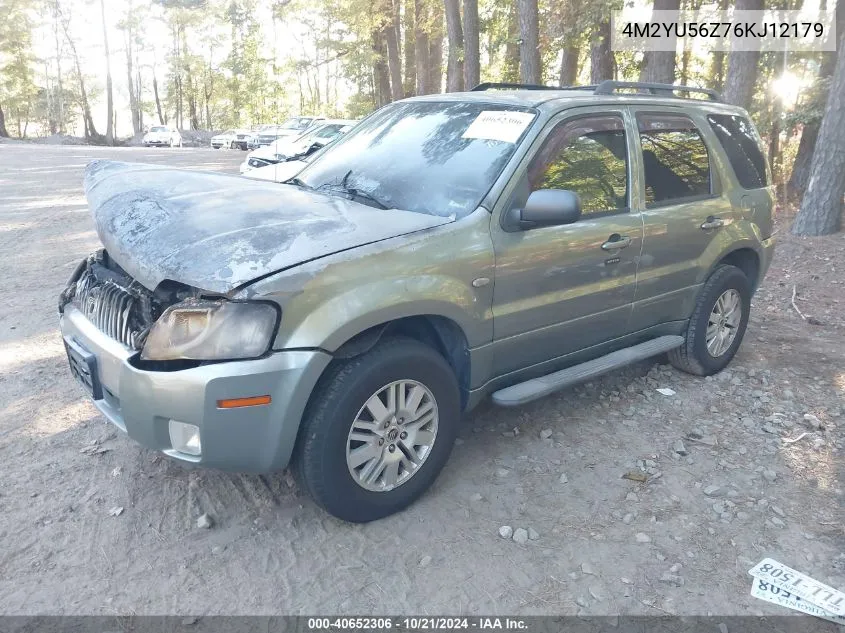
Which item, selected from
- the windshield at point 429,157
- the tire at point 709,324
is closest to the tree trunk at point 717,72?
the tire at point 709,324

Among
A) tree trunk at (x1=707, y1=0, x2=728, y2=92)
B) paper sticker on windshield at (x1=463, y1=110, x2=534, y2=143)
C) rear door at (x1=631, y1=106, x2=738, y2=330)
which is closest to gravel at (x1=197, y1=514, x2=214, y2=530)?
paper sticker on windshield at (x1=463, y1=110, x2=534, y2=143)

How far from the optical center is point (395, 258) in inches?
119

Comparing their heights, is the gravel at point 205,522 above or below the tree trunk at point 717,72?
below

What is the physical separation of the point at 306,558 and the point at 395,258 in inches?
53.7

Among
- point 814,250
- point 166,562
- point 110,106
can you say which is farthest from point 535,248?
point 110,106

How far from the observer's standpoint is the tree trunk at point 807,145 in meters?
11.5

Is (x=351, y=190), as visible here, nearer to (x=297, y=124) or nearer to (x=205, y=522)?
(x=205, y=522)

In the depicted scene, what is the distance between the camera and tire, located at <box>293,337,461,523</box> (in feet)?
9.61

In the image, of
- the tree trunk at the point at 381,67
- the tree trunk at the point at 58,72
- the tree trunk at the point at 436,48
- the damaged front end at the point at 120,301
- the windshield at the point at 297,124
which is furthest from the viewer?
the tree trunk at the point at 58,72

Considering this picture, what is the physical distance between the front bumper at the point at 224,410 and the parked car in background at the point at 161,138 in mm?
40064

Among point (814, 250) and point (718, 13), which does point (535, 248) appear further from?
point (718, 13)

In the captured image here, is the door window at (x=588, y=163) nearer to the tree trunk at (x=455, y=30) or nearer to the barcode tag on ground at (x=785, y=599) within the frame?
the barcode tag on ground at (x=785, y=599)

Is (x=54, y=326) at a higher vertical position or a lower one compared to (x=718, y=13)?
lower

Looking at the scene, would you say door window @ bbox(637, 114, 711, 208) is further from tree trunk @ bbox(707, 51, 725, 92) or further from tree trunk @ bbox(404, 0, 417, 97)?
tree trunk @ bbox(404, 0, 417, 97)
